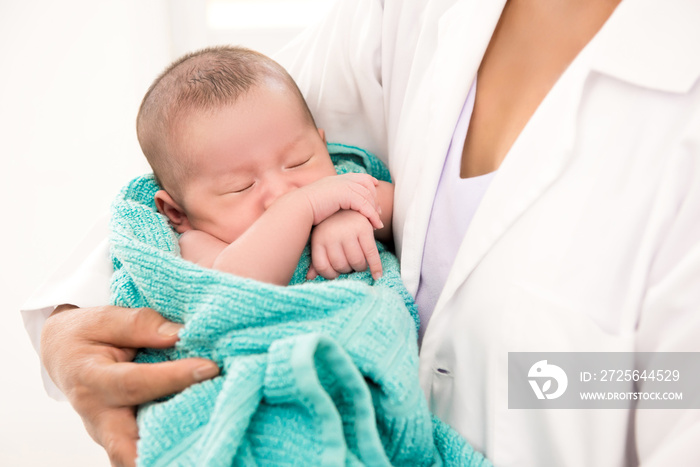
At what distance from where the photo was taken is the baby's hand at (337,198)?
788 millimetres

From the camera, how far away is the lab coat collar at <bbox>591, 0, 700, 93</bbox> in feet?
1.90

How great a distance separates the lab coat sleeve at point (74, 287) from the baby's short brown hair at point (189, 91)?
0.58ft

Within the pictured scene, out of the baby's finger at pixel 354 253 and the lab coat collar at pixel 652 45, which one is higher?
the lab coat collar at pixel 652 45

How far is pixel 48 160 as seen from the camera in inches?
64.2

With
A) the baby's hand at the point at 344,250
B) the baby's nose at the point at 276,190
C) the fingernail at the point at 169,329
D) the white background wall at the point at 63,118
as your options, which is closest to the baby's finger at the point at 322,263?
the baby's hand at the point at 344,250

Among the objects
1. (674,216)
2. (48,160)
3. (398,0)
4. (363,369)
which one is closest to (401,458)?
(363,369)

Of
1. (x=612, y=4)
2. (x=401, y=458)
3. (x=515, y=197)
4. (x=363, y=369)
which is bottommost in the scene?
(x=401, y=458)

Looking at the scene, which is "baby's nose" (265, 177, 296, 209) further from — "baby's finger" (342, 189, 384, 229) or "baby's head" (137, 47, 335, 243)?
"baby's finger" (342, 189, 384, 229)

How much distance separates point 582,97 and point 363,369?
437 millimetres

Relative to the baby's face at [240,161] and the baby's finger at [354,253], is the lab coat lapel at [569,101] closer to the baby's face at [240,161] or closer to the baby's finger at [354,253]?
the baby's finger at [354,253]

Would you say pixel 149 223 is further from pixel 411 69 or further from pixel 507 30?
pixel 507 30

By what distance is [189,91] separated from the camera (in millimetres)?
871

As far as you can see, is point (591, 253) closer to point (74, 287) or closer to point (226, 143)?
point (226, 143)

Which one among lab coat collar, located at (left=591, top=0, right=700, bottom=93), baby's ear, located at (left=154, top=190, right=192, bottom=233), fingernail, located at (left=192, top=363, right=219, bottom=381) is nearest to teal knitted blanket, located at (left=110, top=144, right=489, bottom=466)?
fingernail, located at (left=192, top=363, right=219, bottom=381)
